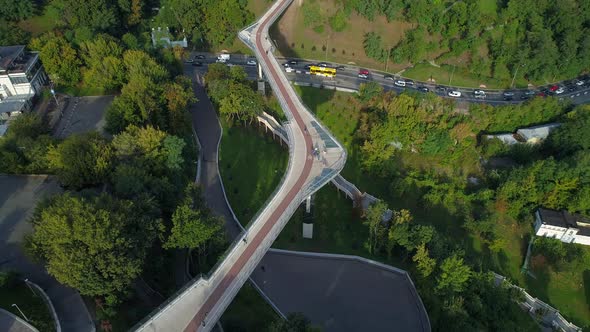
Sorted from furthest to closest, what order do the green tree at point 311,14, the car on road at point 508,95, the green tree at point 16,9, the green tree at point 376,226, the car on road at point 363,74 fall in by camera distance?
the green tree at point 311,14
the car on road at point 363,74
the car on road at point 508,95
the green tree at point 16,9
the green tree at point 376,226

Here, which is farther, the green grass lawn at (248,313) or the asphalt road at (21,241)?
the green grass lawn at (248,313)

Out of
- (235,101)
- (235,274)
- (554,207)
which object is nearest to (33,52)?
(235,101)

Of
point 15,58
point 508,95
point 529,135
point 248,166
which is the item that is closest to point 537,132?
point 529,135

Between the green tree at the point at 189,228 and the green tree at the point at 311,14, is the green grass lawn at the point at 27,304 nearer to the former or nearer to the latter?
the green tree at the point at 189,228

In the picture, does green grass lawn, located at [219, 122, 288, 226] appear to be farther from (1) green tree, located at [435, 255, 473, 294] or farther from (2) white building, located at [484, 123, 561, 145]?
(2) white building, located at [484, 123, 561, 145]

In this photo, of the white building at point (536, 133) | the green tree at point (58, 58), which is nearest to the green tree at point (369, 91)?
the white building at point (536, 133)

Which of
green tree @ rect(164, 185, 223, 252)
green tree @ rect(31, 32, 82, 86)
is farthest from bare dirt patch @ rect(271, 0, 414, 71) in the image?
green tree @ rect(164, 185, 223, 252)
